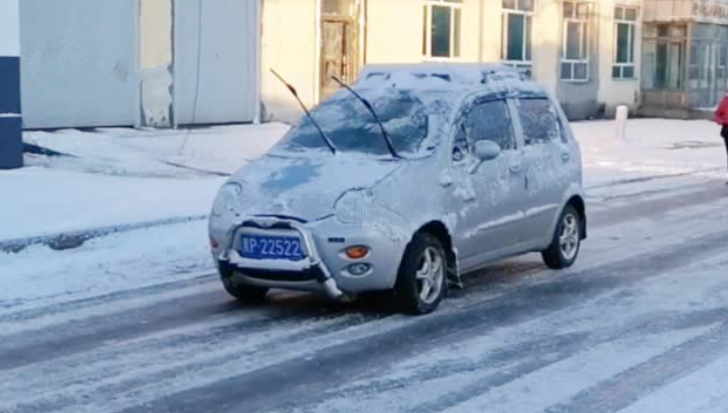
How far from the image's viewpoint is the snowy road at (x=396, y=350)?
743 cm

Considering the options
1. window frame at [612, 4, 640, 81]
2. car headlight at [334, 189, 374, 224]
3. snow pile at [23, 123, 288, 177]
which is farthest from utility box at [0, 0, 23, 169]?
window frame at [612, 4, 640, 81]

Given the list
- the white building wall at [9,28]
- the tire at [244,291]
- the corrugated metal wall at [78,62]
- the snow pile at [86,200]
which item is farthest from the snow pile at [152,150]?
the tire at [244,291]

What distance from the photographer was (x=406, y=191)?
966 centimetres

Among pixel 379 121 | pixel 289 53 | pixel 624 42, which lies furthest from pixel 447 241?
pixel 624 42

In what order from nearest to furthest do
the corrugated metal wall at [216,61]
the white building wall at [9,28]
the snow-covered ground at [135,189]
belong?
the snow-covered ground at [135,189] < the white building wall at [9,28] < the corrugated metal wall at [216,61]

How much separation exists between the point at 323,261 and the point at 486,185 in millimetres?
1857

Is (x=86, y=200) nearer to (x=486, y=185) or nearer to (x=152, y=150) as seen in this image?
(x=152, y=150)

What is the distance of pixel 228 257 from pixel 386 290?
46.1 inches

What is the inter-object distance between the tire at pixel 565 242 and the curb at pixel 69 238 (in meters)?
4.22

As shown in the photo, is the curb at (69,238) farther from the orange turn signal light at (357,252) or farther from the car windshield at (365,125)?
the orange turn signal light at (357,252)

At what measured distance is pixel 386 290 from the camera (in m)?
9.66

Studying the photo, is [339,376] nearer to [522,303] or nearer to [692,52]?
[522,303]

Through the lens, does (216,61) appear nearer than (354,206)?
No

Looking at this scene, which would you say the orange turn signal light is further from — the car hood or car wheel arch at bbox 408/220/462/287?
car wheel arch at bbox 408/220/462/287
